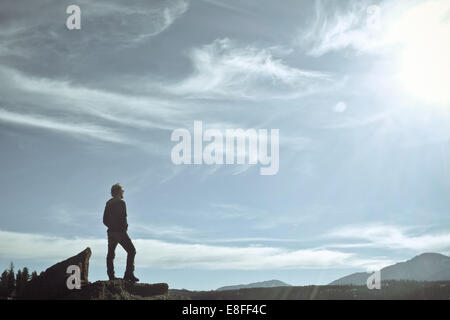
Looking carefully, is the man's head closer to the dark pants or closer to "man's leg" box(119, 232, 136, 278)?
the dark pants

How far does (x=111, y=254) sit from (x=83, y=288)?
2.30 metres

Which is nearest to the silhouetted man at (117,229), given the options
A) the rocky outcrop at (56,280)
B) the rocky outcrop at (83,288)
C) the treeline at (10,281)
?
the rocky outcrop at (83,288)

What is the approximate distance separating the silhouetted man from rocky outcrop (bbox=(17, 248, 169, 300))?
0.87 meters

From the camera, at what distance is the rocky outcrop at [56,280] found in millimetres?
20453

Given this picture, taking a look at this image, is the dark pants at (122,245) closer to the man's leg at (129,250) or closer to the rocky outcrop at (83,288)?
the man's leg at (129,250)

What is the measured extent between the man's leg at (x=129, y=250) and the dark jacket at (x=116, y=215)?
0.55 metres

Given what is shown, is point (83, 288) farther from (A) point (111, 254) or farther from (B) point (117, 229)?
(B) point (117, 229)

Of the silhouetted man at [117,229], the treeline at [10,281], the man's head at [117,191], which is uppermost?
the man's head at [117,191]

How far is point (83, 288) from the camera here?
20078 millimetres

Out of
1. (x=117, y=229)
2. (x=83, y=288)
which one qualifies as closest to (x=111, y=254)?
(x=117, y=229)
